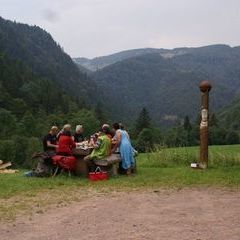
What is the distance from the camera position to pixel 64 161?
15.5m

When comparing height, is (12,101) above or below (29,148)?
above

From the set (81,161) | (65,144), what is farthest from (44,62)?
(65,144)

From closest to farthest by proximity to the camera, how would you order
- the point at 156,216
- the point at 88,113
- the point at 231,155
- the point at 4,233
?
1. the point at 4,233
2. the point at 156,216
3. the point at 231,155
4. the point at 88,113

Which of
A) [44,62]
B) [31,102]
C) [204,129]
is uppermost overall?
[44,62]

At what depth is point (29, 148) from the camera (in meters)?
73.2

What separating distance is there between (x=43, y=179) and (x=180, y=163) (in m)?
6.00

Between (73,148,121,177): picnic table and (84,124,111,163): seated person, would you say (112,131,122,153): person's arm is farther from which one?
(84,124,111,163): seated person

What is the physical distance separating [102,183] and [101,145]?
1.64 meters

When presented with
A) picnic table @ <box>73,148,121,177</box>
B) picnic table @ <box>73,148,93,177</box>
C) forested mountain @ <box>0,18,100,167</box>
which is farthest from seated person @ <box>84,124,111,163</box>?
forested mountain @ <box>0,18,100,167</box>

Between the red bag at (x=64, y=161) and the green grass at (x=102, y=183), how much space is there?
34 centimetres

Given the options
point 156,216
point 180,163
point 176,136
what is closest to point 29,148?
point 176,136

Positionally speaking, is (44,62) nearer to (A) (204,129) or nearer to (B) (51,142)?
(B) (51,142)

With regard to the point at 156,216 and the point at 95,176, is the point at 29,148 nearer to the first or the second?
the point at 95,176

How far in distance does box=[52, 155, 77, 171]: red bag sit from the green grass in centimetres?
34
